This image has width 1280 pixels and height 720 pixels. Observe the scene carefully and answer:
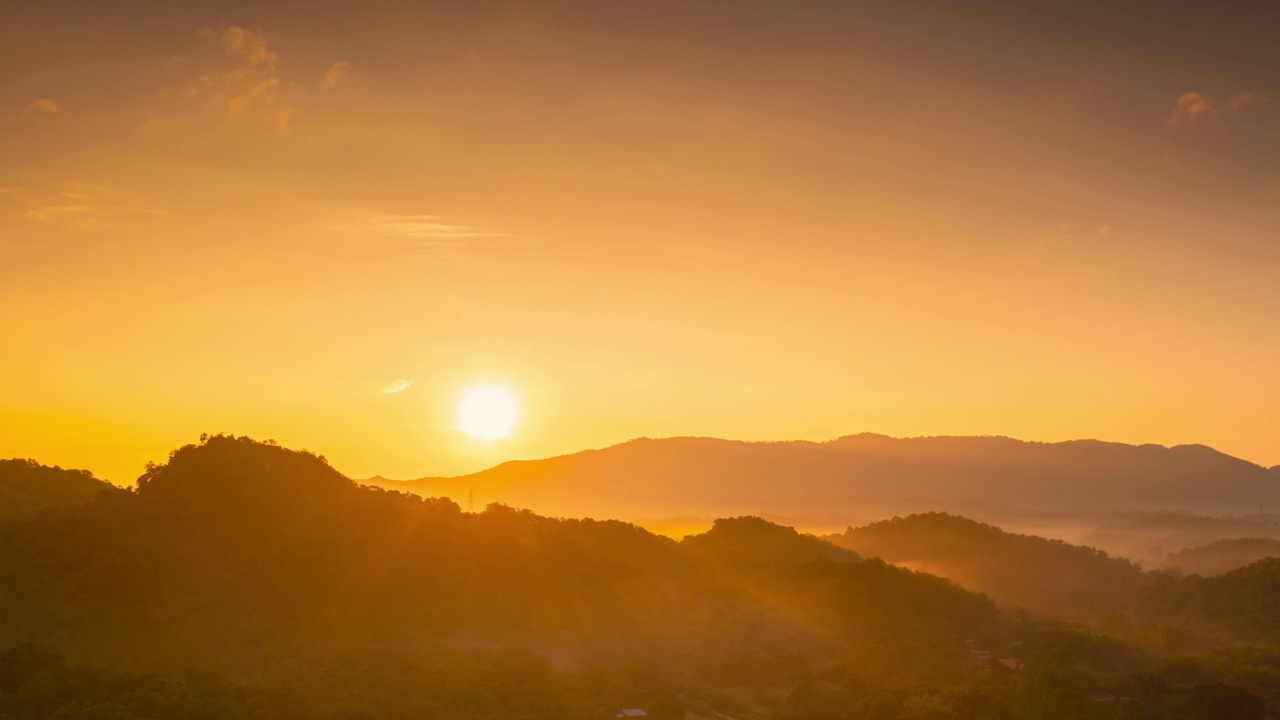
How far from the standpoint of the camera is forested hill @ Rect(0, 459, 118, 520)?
61.5 meters

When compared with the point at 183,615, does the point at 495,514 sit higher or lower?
higher

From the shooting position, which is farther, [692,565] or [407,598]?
[692,565]

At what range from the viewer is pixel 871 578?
248 feet

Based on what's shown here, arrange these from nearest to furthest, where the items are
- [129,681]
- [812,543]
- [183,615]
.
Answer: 1. [129,681]
2. [183,615]
3. [812,543]

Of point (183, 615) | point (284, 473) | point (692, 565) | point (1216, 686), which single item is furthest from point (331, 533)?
point (1216, 686)

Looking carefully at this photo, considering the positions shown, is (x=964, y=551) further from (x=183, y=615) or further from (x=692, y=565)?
(x=183, y=615)

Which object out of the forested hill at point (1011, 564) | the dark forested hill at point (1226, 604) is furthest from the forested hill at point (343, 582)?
the forested hill at point (1011, 564)

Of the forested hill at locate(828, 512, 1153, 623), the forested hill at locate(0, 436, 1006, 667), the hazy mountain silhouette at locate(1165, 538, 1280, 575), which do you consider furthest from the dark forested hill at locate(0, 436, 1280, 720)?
the hazy mountain silhouette at locate(1165, 538, 1280, 575)

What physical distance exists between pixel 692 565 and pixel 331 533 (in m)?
26.8

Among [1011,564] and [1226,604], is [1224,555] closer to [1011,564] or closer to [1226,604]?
[1011,564]

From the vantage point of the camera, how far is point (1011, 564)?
121 metres

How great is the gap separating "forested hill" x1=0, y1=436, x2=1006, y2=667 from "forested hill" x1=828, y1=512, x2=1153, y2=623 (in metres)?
42.5

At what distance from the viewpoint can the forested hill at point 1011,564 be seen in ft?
370

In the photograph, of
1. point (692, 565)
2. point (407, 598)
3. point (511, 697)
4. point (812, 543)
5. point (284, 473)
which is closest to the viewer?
point (511, 697)
